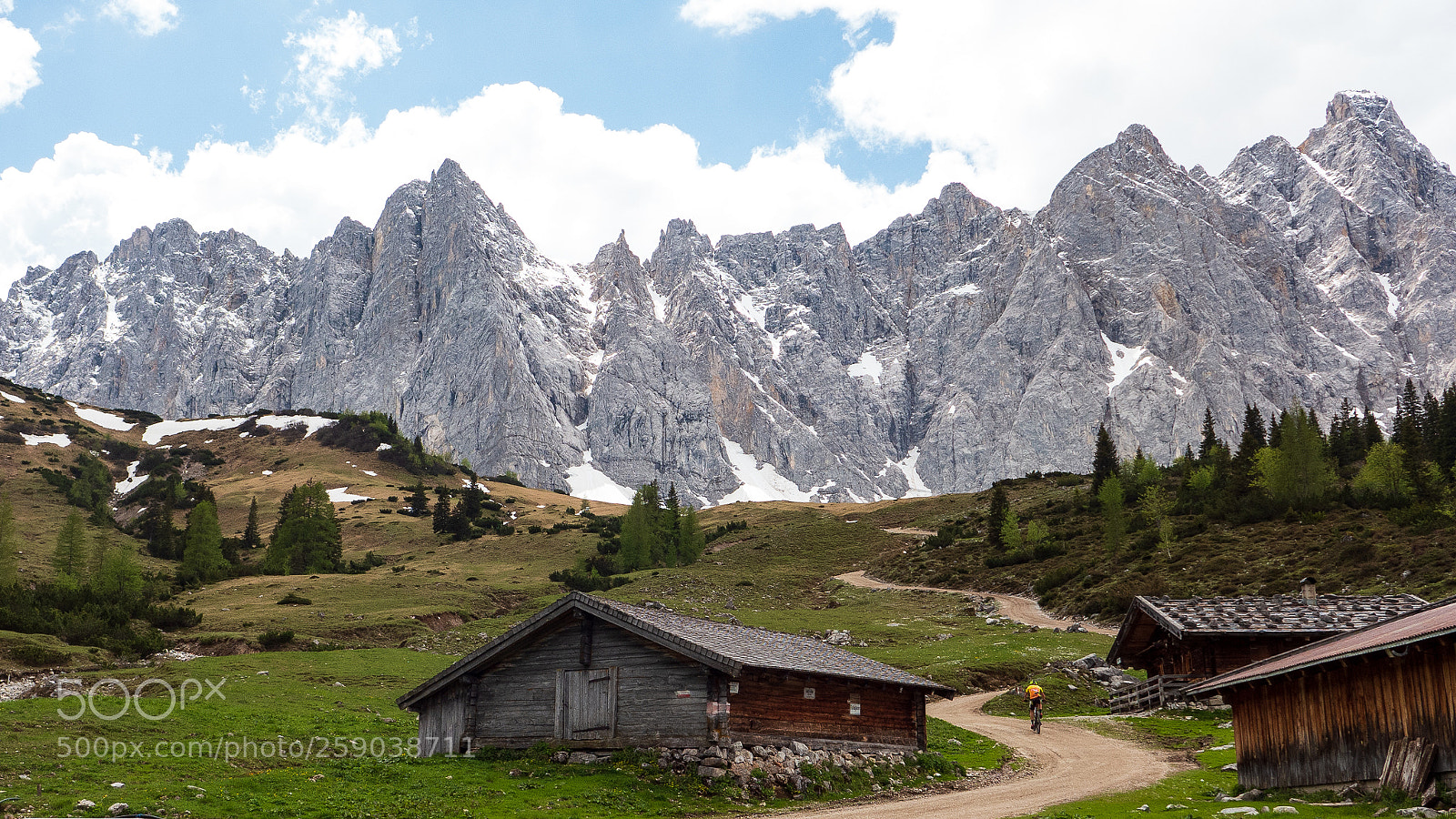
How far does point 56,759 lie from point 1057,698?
37930 millimetres

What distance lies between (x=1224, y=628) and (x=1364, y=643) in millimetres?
21775

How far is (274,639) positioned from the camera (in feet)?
182

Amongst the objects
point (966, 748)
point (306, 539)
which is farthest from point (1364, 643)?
point (306, 539)

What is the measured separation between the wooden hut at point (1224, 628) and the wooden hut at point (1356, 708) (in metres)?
16.7

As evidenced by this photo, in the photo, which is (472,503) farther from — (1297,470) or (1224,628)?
(1224,628)

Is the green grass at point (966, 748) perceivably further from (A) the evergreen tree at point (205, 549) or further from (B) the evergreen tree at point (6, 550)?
(A) the evergreen tree at point (205, 549)

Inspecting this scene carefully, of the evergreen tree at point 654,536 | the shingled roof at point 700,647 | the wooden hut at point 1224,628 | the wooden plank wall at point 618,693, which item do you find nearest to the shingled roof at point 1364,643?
the shingled roof at point 700,647

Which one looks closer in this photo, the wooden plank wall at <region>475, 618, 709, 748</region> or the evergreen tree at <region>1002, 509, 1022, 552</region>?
the wooden plank wall at <region>475, 618, 709, 748</region>

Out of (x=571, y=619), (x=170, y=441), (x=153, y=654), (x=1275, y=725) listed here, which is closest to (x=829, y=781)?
(x=571, y=619)

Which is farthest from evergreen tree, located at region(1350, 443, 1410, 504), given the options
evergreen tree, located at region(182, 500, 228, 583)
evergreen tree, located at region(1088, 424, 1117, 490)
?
evergreen tree, located at region(182, 500, 228, 583)

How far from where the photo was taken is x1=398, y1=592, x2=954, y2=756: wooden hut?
25500mm

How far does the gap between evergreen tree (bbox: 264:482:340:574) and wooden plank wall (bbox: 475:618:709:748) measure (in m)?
72.3

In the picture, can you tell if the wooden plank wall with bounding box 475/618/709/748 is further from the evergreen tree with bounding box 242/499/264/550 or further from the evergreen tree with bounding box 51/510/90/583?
the evergreen tree with bounding box 242/499/264/550

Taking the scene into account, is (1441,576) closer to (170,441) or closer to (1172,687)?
(1172,687)
